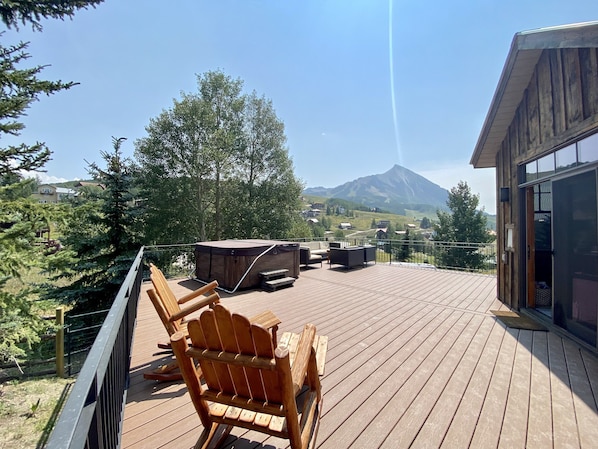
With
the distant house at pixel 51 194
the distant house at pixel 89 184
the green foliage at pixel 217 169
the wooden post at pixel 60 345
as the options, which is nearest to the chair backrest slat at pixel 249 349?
the distant house at pixel 51 194

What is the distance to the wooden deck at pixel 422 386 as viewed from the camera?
192 centimetres

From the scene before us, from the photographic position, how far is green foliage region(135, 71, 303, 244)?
14.3 m

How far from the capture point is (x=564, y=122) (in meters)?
3.62

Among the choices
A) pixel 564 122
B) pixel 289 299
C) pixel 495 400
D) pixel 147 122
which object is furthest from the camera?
pixel 147 122

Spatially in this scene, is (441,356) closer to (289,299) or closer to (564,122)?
(289,299)

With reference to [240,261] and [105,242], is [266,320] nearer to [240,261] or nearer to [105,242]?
[240,261]

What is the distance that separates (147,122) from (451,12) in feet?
45.9

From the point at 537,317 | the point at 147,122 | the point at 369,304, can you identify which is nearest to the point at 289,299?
the point at 369,304

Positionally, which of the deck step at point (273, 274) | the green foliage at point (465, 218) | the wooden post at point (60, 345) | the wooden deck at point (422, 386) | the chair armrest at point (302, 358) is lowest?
the wooden post at point (60, 345)

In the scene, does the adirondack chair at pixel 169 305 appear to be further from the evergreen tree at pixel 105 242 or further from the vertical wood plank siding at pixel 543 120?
the evergreen tree at pixel 105 242

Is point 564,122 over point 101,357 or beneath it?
over

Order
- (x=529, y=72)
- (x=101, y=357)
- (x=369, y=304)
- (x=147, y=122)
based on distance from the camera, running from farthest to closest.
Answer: (x=147, y=122) < (x=369, y=304) < (x=529, y=72) < (x=101, y=357)

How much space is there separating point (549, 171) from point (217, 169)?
14139 mm

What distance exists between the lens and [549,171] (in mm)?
4098
